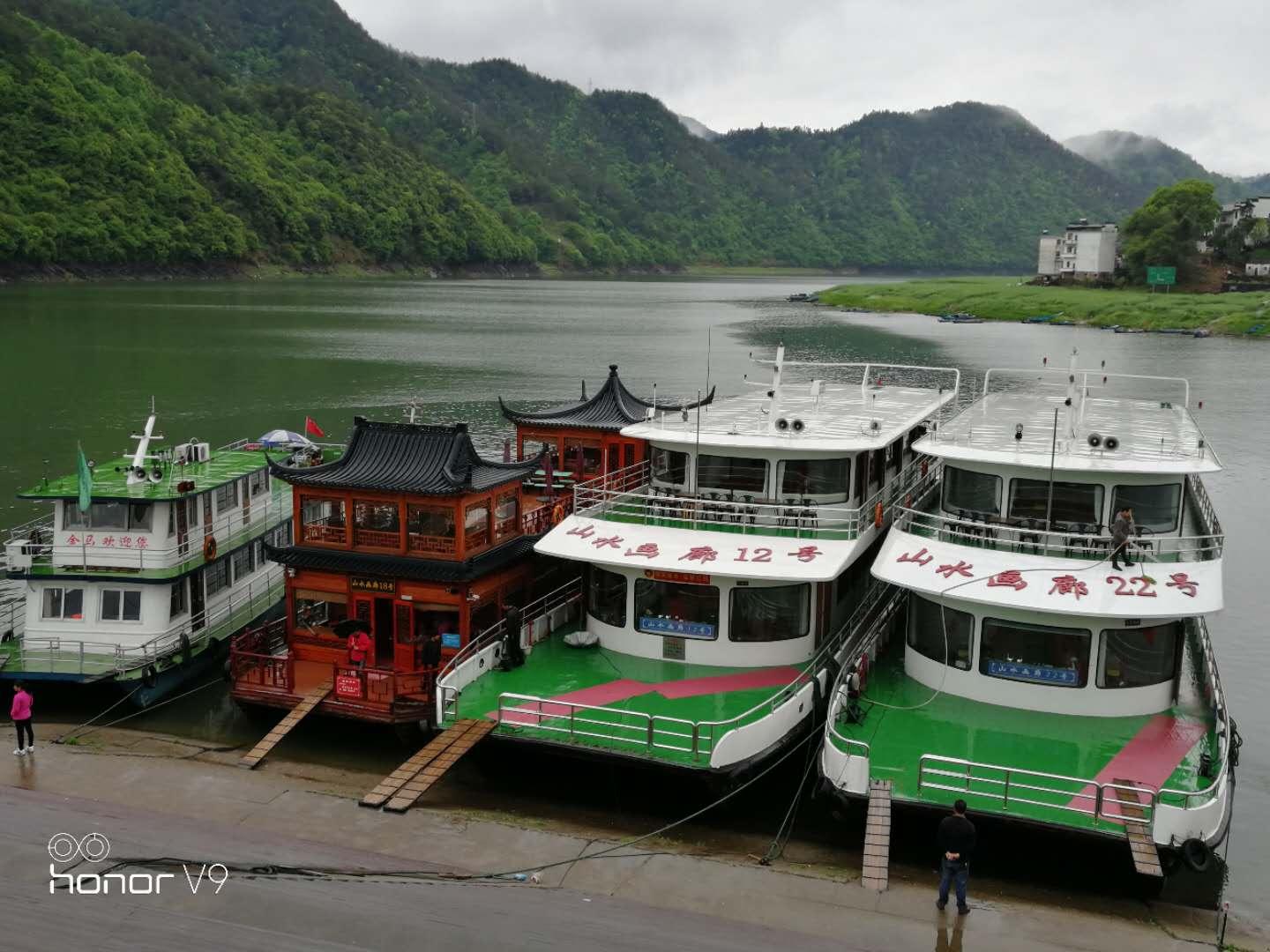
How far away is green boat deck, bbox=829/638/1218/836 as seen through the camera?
1780 centimetres

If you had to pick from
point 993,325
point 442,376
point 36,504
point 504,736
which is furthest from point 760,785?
point 993,325

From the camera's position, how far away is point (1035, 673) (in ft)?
68.3

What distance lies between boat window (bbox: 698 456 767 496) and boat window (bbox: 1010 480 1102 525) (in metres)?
5.31

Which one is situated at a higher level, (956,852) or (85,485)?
(85,485)

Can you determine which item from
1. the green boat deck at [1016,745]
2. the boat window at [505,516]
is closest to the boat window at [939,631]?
the green boat deck at [1016,745]

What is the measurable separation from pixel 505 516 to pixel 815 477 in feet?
22.2

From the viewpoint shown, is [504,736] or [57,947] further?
→ [504,736]

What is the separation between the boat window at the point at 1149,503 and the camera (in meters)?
22.7

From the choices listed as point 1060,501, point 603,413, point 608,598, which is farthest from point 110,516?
point 1060,501

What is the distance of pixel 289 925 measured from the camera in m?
14.7

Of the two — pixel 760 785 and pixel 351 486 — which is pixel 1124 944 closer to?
pixel 760 785

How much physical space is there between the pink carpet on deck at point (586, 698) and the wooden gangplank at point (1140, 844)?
27.8ft

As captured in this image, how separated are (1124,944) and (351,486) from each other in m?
15.4

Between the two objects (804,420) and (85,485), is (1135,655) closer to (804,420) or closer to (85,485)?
(804,420)
